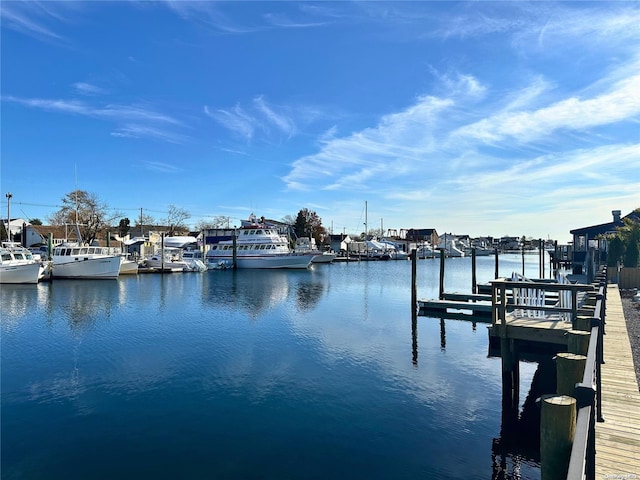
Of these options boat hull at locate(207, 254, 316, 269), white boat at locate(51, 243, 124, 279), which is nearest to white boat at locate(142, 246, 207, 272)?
boat hull at locate(207, 254, 316, 269)

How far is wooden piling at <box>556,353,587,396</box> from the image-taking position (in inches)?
191

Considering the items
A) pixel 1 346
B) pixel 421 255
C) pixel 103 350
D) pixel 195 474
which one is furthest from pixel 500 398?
pixel 421 255

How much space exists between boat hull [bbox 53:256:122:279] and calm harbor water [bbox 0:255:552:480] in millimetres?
21343

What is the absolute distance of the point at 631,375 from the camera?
294 inches

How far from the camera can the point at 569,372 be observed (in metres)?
4.93

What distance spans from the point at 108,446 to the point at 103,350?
898cm

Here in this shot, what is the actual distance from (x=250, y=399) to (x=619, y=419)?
28.3ft

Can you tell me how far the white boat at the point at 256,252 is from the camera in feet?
203

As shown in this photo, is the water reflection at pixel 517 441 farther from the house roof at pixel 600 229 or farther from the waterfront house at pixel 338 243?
the waterfront house at pixel 338 243

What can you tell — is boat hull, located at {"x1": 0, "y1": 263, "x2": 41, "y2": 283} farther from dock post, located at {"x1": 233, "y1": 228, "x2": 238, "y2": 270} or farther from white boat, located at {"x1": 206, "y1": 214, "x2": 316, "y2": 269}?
dock post, located at {"x1": 233, "y1": 228, "x2": 238, "y2": 270}

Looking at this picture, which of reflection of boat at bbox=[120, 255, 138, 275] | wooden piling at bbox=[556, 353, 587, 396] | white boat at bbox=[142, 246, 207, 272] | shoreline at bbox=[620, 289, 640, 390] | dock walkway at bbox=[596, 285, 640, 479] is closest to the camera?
dock walkway at bbox=[596, 285, 640, 479]

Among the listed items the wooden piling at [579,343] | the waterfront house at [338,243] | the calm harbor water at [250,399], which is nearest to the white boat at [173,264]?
the calm harbor water at [250,399]

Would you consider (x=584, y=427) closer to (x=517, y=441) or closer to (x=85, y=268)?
(x=517, y=441)

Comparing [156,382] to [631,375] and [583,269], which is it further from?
[583,269]
